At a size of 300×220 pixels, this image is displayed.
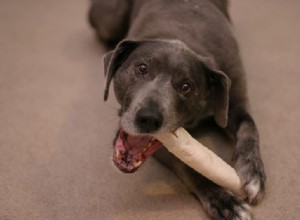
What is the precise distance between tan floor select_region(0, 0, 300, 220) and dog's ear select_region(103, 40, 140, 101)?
344mm

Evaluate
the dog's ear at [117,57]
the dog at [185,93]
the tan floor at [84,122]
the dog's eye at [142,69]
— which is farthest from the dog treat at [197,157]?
the dog's ear at [117,57]

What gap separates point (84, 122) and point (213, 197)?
77 cm

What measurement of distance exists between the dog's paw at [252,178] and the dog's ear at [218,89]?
0.19 m

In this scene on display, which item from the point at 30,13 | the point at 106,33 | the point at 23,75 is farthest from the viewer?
the point at 30,13

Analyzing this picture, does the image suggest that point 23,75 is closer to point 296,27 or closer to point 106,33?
point 106,33

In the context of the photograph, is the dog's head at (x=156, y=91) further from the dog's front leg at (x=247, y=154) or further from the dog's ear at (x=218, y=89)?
the dog's front leg at (x=247, y=154)

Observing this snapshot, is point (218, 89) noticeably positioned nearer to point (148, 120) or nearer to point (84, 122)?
point (148, 120)

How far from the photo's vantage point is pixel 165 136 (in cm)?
140

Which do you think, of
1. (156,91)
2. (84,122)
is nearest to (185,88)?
(156,91)

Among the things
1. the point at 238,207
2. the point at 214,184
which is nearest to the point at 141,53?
the point at 214,184

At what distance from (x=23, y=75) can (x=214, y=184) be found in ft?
4.23

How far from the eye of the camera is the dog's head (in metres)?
1.40

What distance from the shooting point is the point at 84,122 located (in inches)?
76.8

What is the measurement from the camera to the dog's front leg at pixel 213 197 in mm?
1396
